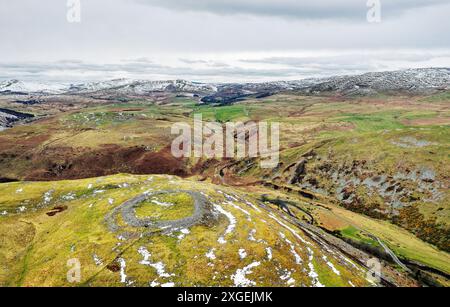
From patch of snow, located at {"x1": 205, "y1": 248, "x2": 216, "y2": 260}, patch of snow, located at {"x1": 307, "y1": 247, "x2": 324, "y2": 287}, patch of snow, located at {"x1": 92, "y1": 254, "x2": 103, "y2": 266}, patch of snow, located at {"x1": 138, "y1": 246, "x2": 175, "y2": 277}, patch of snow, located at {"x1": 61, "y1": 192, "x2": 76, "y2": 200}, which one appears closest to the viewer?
patch of snow, located at {"x1": 307, "y1": 247, "x2": 324, "y2": 287}

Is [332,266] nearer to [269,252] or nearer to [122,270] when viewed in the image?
[269,252]

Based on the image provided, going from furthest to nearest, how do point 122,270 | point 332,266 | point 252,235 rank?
point 252,235 < point 332,266 < point 122,270

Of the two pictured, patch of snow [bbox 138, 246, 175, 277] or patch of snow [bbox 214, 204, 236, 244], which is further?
patch of snow [bbox 214, 204, 236, 244]

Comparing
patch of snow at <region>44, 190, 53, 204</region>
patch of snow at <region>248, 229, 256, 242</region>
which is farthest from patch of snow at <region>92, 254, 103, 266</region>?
patch of snow at <region>44, 190, 53, 204</region>

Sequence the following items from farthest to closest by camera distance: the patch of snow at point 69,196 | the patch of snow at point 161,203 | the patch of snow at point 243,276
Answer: the patch of snow at point 69,196 → the patch of snow at point 161,203 → the patch of snow at point 243,276

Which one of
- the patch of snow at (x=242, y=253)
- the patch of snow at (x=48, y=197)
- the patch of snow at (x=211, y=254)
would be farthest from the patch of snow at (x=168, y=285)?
the patch of snow at (x=48, y=197)

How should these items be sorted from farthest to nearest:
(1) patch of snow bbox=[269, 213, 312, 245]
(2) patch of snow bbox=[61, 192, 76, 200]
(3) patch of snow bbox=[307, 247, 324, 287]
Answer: (2) patch of snow bbox=[61, 192, 76, 200]
(1) patch of snow bbox=[269, 213, 312, 245]
(3) patch of snow bbox=[307, 247, 324, 287]

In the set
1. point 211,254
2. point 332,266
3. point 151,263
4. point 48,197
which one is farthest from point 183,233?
point 48,197

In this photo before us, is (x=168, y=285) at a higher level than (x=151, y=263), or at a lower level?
lower

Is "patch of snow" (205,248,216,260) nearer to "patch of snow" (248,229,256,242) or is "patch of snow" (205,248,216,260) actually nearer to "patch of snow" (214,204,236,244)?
"patch of snow" (214,204,236,244)

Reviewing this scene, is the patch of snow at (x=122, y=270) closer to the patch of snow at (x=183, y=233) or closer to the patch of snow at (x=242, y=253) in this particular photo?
the patch of snow at (x=183, y=233)
